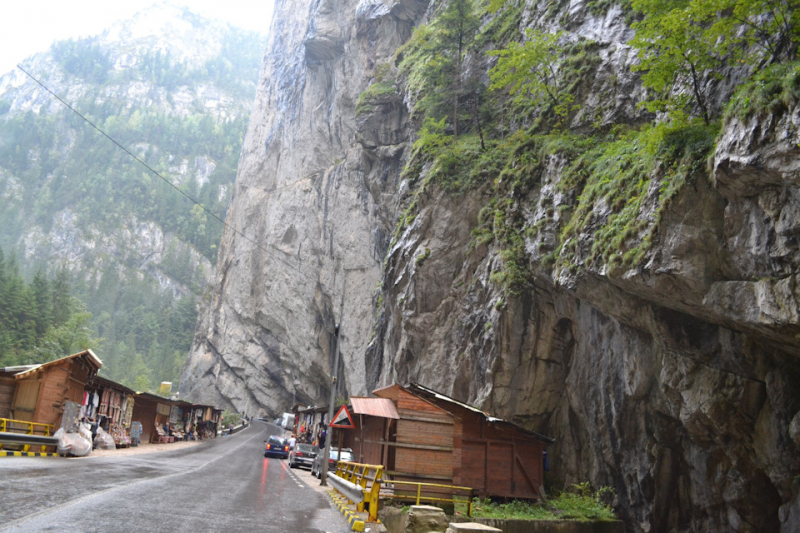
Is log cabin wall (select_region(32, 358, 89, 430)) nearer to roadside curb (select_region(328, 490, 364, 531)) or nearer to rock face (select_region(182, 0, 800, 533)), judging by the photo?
roadside curb (select_region(328, 490, 364, 531))

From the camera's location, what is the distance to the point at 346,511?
13.0m

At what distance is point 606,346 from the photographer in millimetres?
18844

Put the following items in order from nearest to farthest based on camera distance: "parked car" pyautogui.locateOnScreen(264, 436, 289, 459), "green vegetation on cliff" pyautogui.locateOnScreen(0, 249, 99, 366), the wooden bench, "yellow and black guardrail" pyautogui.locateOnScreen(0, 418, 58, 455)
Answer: "yellow and black guardrail" pyautogui.locateOnScreen(0, 418, 58, 455) → "parked car" pyautogui.locateOnScreen(264, 436, 289, 459) → the wooden bench → "green vegetation on cliff" pyautogui.locateOnScreen(0, 249, 99, 366)

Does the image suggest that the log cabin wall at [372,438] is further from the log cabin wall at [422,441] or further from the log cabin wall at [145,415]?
the log cabin wall at [145,415]

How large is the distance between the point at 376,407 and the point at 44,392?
1649 cm

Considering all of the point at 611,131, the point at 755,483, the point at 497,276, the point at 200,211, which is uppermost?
the point at 200,211

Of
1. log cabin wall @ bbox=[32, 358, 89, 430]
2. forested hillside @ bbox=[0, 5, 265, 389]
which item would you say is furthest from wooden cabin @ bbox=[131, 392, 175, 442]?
forested hillside @ bbox=[0, 5, 265, 389]

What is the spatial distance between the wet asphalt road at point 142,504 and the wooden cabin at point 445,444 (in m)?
2.87

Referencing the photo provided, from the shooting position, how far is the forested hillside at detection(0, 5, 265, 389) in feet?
389

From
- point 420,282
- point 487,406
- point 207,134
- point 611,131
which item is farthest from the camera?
point 207,134

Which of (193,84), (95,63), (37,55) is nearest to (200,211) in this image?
(193,84)

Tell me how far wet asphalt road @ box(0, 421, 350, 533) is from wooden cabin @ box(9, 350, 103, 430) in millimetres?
9377

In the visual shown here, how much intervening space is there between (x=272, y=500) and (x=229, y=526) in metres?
5.18

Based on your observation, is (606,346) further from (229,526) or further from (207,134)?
(207,134)
